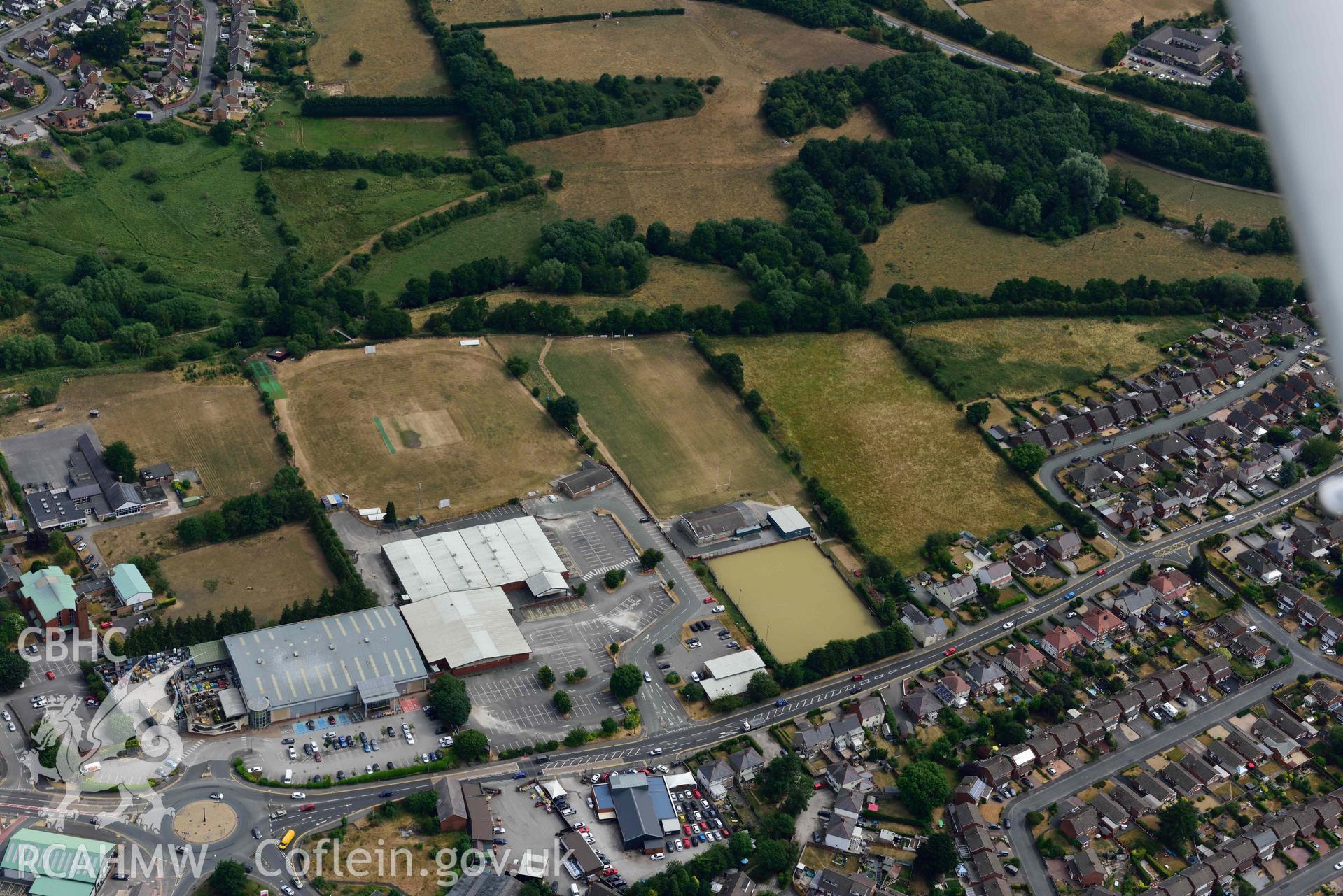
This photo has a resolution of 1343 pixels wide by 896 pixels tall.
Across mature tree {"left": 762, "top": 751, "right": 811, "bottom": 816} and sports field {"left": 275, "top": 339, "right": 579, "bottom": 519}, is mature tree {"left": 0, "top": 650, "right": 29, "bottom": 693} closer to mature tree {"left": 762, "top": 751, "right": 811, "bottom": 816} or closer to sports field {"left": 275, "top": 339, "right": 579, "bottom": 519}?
sports field {"left": 275, "top": 339, "right": 579, "bottom": 519}

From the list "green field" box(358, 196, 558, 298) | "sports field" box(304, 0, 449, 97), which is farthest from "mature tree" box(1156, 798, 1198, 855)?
"sports field" box(304, 0, 449, 97)

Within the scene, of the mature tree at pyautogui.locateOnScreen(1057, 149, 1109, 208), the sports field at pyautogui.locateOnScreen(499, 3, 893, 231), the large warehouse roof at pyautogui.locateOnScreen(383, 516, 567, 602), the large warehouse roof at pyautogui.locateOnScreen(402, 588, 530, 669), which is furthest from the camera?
the mature tree at pyautogui.locateOnScreen(1057, 149, 1109, 208)

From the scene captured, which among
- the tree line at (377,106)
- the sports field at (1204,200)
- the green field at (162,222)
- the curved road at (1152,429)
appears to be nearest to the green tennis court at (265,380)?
the green field at (162,222)

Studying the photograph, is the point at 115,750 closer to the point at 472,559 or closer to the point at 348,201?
the point at 472,559

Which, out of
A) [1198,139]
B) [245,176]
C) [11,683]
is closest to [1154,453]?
[1198,139]

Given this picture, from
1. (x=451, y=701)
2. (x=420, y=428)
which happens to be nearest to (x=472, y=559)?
(x=451, y=701)

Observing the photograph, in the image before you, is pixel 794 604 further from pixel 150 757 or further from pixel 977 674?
pixel 150 757
